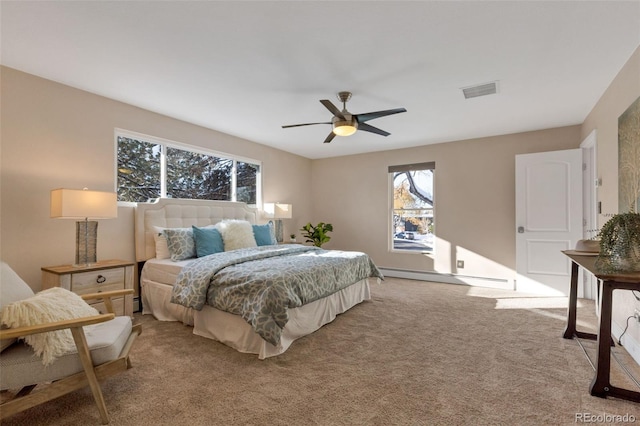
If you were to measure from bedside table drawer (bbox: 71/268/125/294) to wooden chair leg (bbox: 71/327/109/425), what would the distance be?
1.41 m

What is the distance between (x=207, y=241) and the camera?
3.65 m

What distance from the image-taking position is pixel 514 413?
1747mm

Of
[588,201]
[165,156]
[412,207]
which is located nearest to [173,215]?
[165,156]

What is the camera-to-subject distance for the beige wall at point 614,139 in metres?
2.44

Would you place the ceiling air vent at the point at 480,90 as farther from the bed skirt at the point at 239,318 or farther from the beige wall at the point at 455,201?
the bed skirt at the point at 239,318

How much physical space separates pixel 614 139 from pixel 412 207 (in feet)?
10.3

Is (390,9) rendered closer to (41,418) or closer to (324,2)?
(324,2)

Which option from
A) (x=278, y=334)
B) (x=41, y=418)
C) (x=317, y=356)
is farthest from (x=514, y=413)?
(x=41, y=418)

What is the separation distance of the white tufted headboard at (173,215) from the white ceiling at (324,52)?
4.04 feet

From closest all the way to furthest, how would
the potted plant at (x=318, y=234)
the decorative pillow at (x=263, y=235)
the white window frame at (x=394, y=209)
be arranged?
the decorative pillow at (x=263, y=235) → the white window frame at (x=394, y=209) → the potted plant at (x=318, y=234)

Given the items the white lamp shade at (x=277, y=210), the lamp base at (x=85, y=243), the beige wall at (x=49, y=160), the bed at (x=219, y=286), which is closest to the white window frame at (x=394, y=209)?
the bed at (x=219, y=286)

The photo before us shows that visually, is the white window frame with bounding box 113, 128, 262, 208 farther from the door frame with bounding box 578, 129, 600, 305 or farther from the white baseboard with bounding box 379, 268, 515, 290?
the door frame with bounding box 578, 129, 600, 305

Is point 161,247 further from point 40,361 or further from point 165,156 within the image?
point 40,361

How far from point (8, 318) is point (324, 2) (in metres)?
2.49
